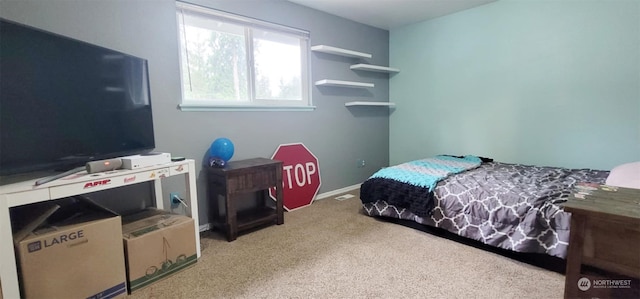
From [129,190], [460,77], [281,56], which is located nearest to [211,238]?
[129,190]

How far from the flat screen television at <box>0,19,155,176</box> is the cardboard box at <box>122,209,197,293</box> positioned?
464 millimetres

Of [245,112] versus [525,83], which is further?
[525,83]

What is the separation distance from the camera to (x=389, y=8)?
3.29m

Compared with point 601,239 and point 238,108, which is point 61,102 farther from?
point 601,239

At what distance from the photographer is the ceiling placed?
311cm

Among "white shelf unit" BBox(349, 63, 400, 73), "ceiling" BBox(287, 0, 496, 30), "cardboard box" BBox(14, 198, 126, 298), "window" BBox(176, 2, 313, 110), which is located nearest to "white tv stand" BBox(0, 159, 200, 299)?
"cardboard box" BBox(14, 198, 126, 298)

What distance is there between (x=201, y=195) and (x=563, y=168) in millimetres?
3434

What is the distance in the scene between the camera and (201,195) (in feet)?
8.25

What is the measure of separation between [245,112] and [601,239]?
99.8 inches

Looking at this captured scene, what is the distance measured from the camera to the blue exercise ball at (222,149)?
241 cm

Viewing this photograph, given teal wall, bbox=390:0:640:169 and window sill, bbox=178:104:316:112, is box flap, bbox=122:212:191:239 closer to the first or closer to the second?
window sill, bbox=178:104:316:112

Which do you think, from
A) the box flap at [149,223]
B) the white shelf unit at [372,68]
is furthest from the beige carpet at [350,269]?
the white shelf unit at [372,68]

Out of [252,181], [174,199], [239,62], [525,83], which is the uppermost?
[239,62]

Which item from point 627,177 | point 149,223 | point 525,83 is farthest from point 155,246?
point 525,83
